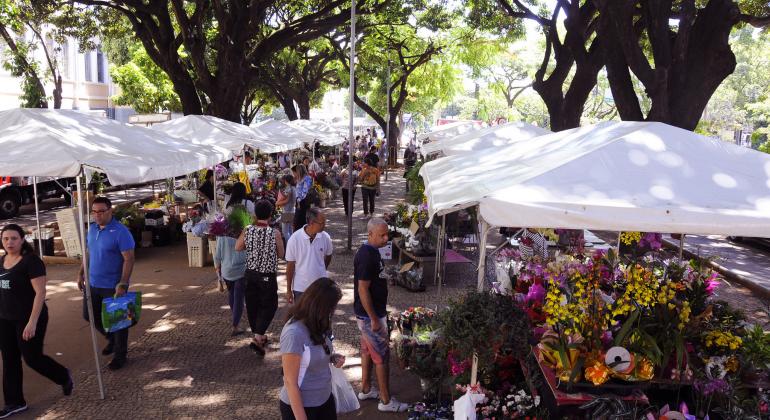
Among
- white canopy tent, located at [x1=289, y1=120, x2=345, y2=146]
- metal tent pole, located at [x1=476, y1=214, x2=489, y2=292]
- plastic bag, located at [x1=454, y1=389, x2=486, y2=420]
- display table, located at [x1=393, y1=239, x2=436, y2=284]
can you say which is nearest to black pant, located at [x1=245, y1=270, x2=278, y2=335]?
metal tent pole, located at [x1=476, y1=214, x2=489, y2=292]

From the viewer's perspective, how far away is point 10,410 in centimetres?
525

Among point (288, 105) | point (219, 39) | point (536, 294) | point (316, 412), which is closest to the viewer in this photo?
point (316, 412)

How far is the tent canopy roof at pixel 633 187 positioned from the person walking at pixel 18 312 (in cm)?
328

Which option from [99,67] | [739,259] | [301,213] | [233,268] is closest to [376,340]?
[233,268]

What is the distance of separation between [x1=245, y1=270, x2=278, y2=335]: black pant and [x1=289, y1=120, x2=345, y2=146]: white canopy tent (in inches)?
595

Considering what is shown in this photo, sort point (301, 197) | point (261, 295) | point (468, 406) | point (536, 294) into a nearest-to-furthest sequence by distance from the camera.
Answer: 1. point (468, 406)
2. point (536, 294)
3. point (261, 295)
4. point (301, 197)

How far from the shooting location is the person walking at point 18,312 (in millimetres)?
5000

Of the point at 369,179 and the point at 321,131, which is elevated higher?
the point at 321,131

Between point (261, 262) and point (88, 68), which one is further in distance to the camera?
point (88, 68)

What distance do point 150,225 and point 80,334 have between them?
5.25m

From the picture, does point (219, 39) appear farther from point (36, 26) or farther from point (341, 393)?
point (341, 393)

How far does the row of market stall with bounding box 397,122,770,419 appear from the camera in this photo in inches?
153

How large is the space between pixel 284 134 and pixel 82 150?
12914 mm

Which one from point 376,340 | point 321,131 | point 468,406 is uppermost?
point 321,131
